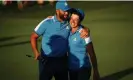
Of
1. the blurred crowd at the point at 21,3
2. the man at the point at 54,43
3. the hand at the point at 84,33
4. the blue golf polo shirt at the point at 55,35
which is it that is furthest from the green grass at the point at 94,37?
the hand at the point at 84,33

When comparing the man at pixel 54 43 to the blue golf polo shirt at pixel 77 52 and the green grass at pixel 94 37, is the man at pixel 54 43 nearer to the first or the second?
the blue golf polo shirt at pixel 77 52

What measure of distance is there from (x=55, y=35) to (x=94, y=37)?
6.85 m

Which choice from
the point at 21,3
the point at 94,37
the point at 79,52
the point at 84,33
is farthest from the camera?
the point at 21,3

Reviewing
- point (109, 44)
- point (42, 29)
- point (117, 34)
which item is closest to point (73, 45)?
point (42, 29)

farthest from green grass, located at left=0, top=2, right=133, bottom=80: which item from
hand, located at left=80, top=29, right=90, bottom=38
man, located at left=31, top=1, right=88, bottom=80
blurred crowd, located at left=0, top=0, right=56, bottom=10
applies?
hand, located at left=80, top=29, right=90, bottom=38

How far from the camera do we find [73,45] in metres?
6.21

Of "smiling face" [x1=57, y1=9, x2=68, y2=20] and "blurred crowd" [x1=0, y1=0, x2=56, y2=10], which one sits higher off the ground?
"smiling face" [x1=57, y1=9, x2=68, y2=20]

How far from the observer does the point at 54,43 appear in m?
6.37

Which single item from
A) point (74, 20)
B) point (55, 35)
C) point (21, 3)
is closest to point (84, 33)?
point (74, 20)

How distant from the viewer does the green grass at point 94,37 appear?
9.89 meters

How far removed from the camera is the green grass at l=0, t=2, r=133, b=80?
989 cm

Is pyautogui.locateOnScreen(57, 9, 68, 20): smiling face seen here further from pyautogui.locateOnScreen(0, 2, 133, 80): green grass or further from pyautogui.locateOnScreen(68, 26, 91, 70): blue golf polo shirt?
pyautogui.locateOnScreen(0, 2, 133, 80): green grass

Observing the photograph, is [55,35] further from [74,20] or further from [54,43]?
[74,20]

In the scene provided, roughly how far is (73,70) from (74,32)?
0.60 m
